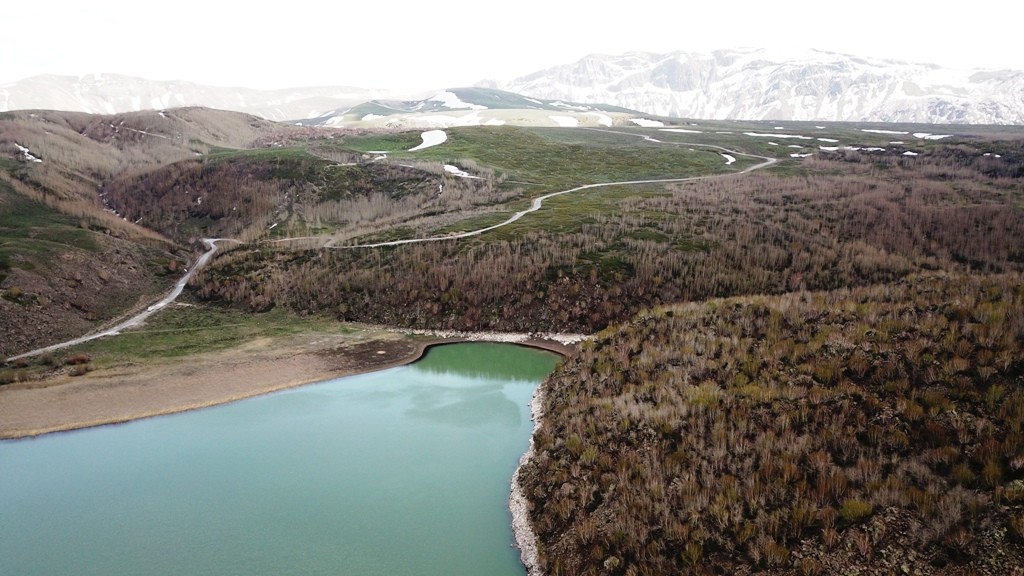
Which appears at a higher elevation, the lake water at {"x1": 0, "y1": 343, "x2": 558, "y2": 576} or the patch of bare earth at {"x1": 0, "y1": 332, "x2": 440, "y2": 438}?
the lake water at {"x1": 0, "y1": 343, "x2": 558, "y2": 576}

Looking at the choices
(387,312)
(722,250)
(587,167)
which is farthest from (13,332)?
(587,167)

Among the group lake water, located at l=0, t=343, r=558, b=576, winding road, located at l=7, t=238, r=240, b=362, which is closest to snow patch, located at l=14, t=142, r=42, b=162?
winding road, located at l=7, t=238, r=240, b=362

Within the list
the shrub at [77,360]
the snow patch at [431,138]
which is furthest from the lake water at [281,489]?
the snow patch at [431,138]

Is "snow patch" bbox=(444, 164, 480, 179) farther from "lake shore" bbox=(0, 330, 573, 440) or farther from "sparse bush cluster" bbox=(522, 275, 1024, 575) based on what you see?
"sparse bush cluster" bbox=(522, 275, 1024, 575)

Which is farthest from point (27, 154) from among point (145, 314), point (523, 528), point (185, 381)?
point (523, 528)

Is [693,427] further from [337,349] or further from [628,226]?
[628,226]

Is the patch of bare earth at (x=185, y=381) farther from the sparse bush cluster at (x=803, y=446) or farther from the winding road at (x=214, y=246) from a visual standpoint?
the sparse bush cluster at (x=803, y=446)
